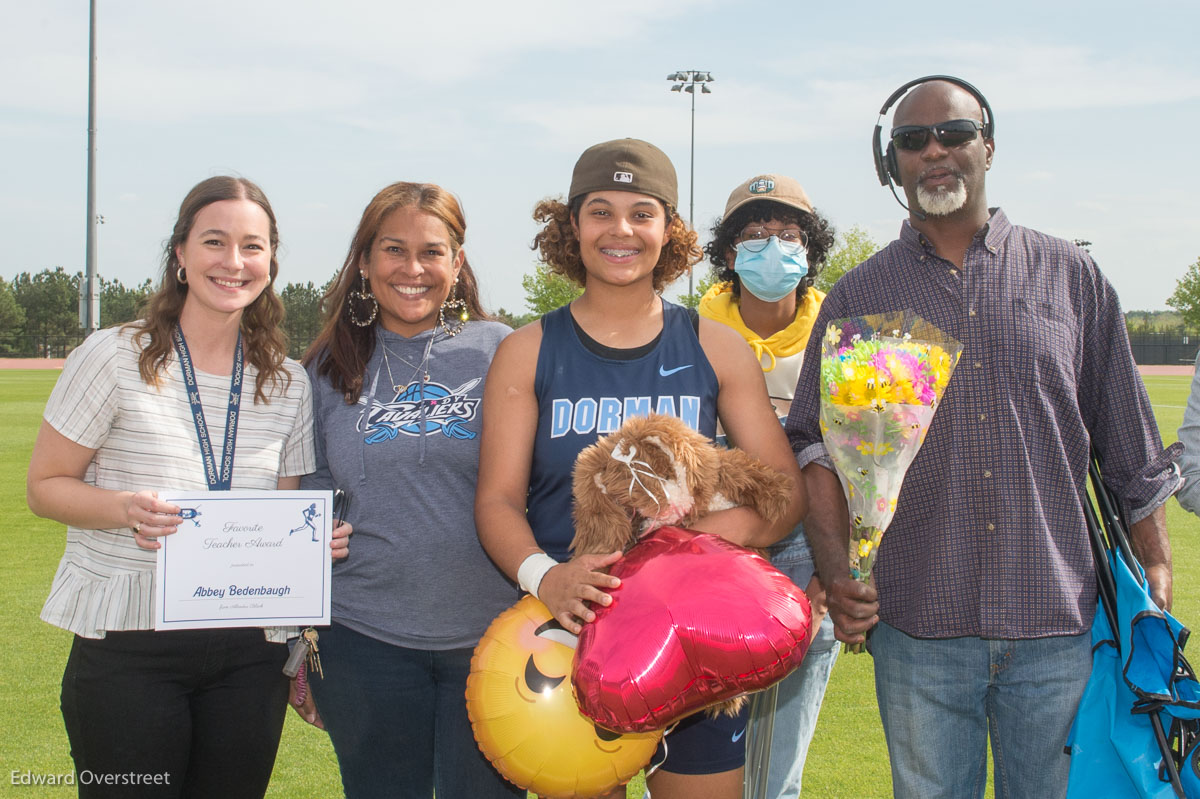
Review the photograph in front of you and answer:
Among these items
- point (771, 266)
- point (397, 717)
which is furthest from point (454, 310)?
point (771, 266)

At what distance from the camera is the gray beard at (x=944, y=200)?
108 inches

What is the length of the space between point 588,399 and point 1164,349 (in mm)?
71523

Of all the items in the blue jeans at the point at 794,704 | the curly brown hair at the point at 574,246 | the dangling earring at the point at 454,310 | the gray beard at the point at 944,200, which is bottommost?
the blue jeans at the point at 794,704

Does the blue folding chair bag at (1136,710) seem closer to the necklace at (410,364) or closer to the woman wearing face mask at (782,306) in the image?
the woman wearing face mask at (782,306)

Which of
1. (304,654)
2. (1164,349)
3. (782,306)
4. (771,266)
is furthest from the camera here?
(1164,349)

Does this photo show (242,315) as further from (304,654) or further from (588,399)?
(588,399)

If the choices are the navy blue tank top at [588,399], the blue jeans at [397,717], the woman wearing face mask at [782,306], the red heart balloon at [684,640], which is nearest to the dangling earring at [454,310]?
the navy blue tank top at [588,399]

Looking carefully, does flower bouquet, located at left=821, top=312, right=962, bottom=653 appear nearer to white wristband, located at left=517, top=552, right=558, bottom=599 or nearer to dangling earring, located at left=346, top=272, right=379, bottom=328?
white wristband, located at left=517, top=552, right=558, bottom=599

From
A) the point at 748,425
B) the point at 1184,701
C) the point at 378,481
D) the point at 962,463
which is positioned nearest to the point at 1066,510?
the point at 962,463

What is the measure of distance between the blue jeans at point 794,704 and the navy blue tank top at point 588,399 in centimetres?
145

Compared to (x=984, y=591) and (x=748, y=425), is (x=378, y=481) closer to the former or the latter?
(x=748, y=425)

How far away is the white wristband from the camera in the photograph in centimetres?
233

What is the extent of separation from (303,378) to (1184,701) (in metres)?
2.71

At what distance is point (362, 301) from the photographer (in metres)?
3.14
